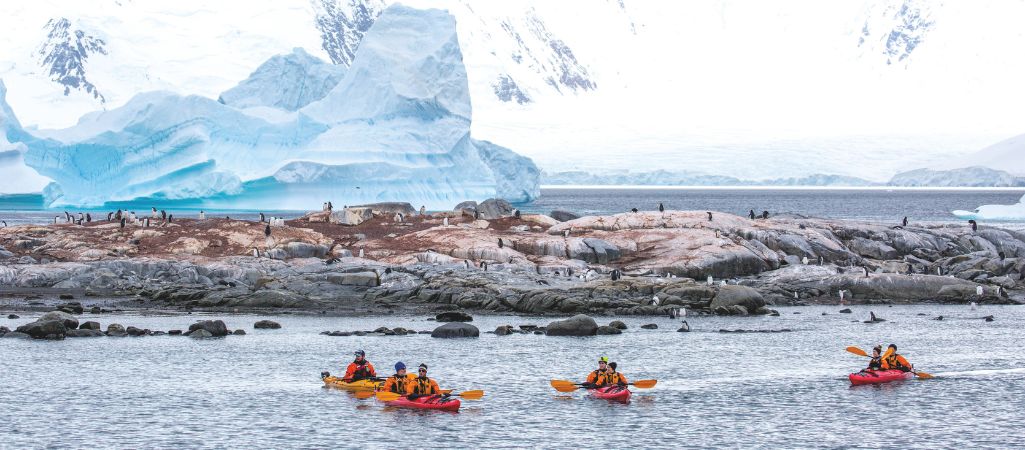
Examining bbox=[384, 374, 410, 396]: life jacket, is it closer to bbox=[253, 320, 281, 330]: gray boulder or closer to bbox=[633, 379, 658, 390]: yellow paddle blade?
bbox=[633, 379, 658, 390]: yellow paddle blade

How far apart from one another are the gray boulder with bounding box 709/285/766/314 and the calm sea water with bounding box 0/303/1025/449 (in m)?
2.94

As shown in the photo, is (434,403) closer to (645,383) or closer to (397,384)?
(397,384)

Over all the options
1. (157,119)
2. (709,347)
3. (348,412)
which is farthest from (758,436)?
(157,119)

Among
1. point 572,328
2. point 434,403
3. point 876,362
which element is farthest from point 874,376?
point 434,403

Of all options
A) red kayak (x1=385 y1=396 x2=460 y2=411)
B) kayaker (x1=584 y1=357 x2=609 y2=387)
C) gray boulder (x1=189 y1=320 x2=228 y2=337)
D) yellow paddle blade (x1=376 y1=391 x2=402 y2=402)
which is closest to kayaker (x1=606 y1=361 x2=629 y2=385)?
kayaker (x1=584 y1=357 x2=609 y2=387)

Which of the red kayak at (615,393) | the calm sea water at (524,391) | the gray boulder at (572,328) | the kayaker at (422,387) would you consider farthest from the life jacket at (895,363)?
the kayaker at (422,387)

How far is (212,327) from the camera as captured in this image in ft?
122

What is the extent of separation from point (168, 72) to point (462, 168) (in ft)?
143

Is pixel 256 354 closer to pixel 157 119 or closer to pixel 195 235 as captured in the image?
pixel 195 235

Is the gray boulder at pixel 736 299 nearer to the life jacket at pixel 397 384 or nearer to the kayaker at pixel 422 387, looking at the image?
the life jacket at pixel 397 384

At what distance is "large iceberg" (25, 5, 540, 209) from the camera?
77875mm

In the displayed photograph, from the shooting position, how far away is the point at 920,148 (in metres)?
185

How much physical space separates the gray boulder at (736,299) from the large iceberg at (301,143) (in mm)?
38115

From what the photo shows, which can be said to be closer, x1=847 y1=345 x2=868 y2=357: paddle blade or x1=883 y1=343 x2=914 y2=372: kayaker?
x1=883 y1=343 x2=914 y2=372: kayaker
